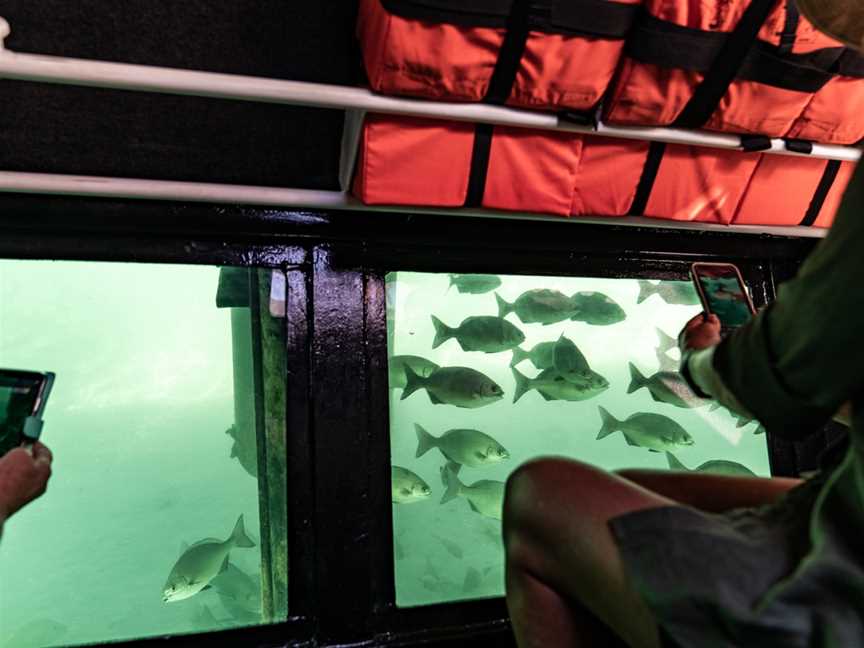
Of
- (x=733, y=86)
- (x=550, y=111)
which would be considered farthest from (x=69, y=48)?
(x=733, y=86)

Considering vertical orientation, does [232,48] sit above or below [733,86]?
above

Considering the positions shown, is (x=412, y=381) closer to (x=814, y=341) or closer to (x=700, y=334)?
(x=700, y=334)

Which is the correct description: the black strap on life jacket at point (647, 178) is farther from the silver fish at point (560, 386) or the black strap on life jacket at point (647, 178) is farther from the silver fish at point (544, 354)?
the silver fish at point (544, 354)

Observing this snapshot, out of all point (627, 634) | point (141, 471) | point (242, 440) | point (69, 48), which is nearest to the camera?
point (627, 634)

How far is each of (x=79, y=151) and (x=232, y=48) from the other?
746mm

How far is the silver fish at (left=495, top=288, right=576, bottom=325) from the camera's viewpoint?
4.01 meters

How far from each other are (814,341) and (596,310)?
11.2ft

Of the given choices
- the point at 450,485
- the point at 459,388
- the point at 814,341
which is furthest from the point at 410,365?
the point at 814,341

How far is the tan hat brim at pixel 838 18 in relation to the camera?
5.42 feet

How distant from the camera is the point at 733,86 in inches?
84.3

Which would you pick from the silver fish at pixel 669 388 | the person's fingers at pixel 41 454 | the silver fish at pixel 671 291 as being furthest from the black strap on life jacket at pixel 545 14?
the silver fish at pixel 669 388

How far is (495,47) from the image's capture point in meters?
1.94

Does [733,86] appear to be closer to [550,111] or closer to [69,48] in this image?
[550,111]

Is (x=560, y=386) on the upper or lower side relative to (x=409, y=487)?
upper
